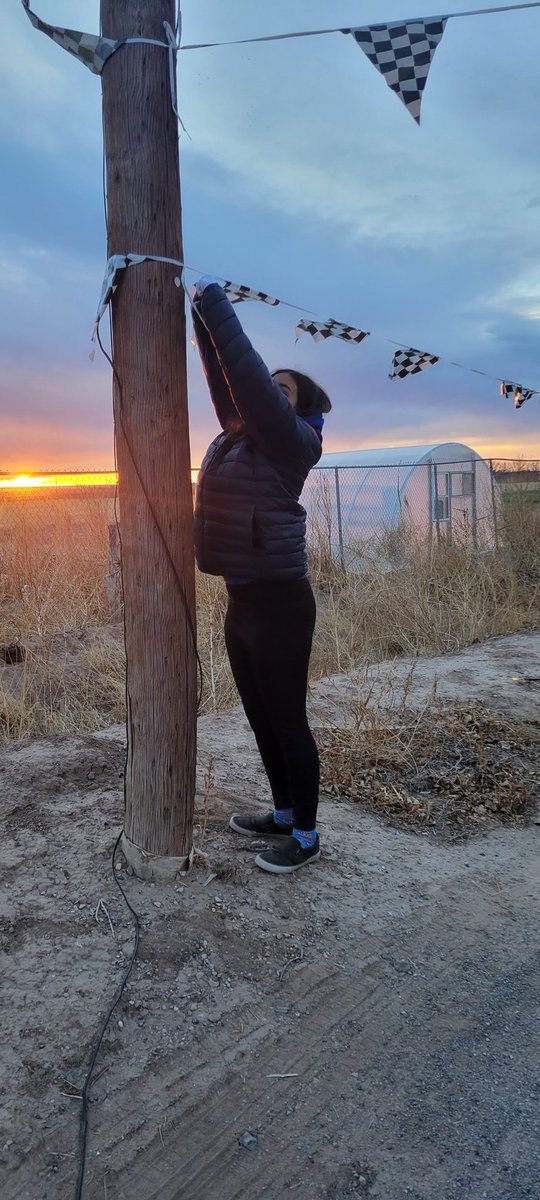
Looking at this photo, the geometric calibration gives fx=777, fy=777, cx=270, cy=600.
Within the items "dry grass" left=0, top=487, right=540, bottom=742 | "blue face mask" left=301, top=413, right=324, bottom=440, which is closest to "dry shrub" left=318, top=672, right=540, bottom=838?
"dry grass" left=0, top=487, right=540, bottom=742

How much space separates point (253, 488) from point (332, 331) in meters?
1.32

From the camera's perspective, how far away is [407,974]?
2.48 m

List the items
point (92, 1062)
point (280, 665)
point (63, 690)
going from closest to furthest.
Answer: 1. point (92, 1062)
2. point (280, 665)
3. point (63, 690)

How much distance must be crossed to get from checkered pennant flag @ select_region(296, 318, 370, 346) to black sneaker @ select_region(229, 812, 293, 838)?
6.86ft

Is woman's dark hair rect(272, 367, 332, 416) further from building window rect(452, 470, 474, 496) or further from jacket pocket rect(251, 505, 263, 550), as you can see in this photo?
building window rect(452, 470, 474, 496)

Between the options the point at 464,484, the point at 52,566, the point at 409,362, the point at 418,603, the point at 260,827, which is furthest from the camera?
the point at 464,484

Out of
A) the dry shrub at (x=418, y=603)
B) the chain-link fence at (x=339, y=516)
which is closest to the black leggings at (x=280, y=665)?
the dry shrub at (x=418, y=603)

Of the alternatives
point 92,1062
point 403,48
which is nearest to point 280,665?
point 92,1062

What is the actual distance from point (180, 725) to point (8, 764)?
162 cm

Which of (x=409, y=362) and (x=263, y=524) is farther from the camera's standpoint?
(x=409, y=362)

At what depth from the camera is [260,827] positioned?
10.2 feet

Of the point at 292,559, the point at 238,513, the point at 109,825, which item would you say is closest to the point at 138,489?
the point at 238,513

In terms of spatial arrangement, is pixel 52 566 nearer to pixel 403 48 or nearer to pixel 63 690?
pixel 63 690

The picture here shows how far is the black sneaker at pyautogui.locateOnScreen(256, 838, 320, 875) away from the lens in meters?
2.83
